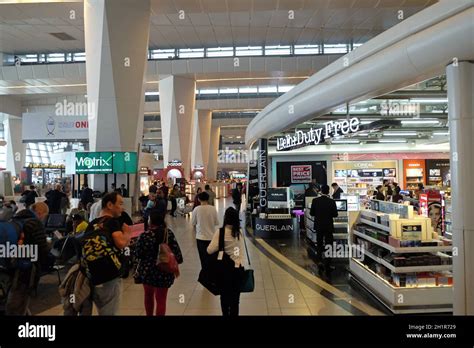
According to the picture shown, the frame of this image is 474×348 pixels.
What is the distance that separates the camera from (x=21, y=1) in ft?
35.9

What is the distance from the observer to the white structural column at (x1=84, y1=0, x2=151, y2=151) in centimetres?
1015

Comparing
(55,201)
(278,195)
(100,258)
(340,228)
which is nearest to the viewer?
(100,258)

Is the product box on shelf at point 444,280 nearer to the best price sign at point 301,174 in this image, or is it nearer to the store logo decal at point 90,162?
the store logo decal at point 90,162

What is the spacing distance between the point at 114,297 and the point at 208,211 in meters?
2.57

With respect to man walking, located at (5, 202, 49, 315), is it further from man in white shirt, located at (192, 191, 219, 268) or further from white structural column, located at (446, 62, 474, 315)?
white structural column, located at (446, 62, 474, 315)

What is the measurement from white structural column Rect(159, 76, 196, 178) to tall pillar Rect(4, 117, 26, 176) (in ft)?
48.0

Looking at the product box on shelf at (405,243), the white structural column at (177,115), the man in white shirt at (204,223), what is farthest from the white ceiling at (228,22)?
the product box on shelf at (405,243)

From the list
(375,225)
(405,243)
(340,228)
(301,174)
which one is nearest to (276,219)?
(340,228)

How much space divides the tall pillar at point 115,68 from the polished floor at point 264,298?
501 centimetres

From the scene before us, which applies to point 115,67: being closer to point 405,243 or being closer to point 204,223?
point 204,223

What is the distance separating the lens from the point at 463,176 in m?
3.95

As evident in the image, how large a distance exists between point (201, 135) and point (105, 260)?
27184 mm

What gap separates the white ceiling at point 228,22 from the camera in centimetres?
1184

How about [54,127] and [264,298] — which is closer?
[264,298]
